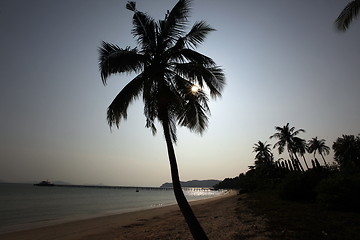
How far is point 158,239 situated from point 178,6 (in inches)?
381

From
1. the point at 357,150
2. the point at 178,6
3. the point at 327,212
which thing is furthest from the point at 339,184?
the point at 357,150

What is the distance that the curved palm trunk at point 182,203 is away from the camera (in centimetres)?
551

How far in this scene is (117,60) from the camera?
6.75m

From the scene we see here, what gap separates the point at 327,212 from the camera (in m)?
9.78

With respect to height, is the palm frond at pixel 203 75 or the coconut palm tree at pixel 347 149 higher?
the coconut palm tree at pixel 347 149

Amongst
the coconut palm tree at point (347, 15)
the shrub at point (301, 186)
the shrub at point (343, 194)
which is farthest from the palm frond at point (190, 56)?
the shrub at point (301, 186)

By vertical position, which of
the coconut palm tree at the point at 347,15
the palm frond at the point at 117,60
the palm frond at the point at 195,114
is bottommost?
the palm frond at the point at 195,114

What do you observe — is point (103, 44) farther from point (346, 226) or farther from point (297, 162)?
point (297, 162)

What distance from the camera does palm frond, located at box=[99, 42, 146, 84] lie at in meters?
6.71

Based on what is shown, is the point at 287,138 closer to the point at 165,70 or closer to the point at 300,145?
the point at 300,145

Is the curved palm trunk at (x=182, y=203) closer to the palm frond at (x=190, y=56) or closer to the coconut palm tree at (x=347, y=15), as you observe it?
the palm frond at (x=190, y=56)

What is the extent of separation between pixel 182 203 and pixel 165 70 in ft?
13.9

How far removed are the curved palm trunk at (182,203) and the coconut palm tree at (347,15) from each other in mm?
9827

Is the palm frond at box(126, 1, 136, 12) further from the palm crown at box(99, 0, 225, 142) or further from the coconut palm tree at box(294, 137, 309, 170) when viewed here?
the coconut palm tree at box(294, 137, 309, 170)
